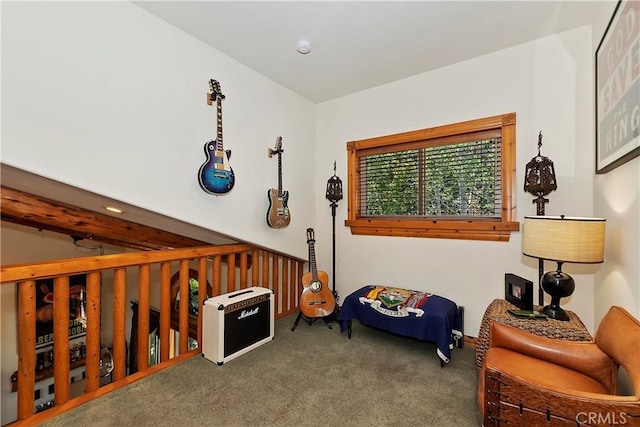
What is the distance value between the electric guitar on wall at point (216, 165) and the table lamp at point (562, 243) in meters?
2.28

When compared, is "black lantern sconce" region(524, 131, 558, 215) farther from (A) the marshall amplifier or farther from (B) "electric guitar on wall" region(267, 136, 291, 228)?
(A) the marshall amplifier

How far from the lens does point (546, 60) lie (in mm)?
2402

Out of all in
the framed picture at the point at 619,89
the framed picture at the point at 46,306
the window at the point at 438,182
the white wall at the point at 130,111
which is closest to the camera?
the framed picture at the point at 619,89

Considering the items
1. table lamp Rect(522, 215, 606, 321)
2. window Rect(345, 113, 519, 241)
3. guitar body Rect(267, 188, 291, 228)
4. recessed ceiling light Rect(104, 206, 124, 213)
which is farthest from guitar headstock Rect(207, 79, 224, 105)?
table lamp Rect(522, 215, 606, 321)

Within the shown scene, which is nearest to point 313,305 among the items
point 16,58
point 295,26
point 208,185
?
point 208,185

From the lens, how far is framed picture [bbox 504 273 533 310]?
80.7 inches

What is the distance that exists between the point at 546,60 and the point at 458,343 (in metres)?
2.52

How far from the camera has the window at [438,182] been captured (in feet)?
8.63

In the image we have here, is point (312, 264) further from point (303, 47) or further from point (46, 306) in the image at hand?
point (46, 306)

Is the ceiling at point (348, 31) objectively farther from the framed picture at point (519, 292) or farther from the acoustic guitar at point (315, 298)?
the framed picture at point (519, 292)

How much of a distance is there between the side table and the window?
85 cm

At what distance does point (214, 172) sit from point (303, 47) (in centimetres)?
131

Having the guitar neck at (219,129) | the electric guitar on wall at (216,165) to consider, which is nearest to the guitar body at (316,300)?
the electric guitar on wall at (216,165)

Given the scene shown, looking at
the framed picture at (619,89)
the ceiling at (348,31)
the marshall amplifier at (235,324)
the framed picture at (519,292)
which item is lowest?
the marshall amplifier at (235,324)
